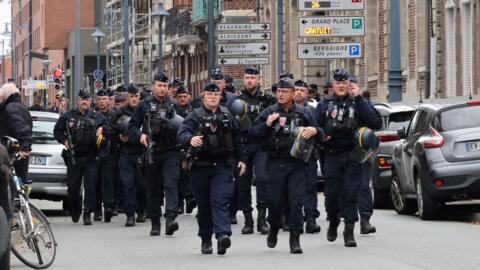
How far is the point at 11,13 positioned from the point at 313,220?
141 meters

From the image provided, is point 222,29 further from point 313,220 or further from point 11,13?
point 11,13

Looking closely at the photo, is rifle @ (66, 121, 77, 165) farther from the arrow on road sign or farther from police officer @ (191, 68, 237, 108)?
the arrow on road sign

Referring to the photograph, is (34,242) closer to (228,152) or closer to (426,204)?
(228,152)

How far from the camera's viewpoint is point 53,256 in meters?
14.6

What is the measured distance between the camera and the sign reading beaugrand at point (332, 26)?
115ft

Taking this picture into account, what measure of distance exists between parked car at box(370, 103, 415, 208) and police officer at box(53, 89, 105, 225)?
4063 millimetres

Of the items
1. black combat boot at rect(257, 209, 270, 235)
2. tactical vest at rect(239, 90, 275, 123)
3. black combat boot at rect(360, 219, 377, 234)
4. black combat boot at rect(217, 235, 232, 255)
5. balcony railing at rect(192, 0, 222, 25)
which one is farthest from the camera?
balcony railing at rect(192, 0, 222, 25)

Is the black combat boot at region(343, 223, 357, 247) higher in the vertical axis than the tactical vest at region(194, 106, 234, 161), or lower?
lower

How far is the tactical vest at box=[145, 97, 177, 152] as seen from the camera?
18750 millimetres

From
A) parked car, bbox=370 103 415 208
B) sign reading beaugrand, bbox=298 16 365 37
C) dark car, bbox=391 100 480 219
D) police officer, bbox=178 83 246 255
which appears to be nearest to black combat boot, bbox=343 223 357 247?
police officer, bbox=178 83 246 255

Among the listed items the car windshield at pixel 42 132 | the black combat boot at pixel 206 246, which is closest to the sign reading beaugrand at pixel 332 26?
the car windshield at pixel 42 132

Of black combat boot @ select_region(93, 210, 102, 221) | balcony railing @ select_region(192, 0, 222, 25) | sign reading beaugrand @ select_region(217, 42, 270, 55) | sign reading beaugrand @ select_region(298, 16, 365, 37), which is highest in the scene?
balcony railing @ select_region(192, 0, 222, 25)

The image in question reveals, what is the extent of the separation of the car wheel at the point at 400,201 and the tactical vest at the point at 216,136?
6.11 m

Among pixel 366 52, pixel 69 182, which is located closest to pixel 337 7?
pixel 366 52
